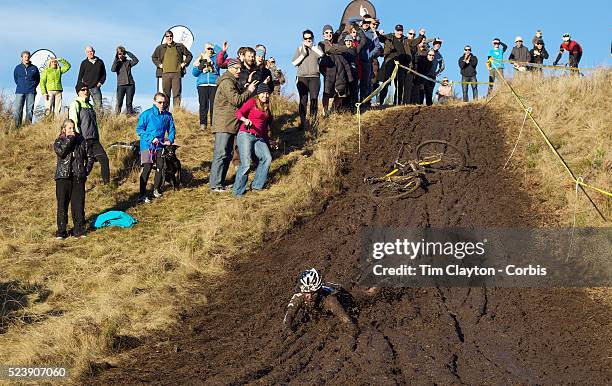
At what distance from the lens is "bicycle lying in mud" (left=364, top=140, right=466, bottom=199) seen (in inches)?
626

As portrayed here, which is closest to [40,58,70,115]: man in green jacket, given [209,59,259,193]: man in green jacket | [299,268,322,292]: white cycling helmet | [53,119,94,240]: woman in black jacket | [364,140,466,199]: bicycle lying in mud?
[209,59,259,193]: man in green jacket

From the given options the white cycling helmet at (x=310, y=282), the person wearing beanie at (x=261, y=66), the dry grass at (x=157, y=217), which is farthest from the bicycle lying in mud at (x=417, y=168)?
the white cycling helmet at (x=310, y=282)

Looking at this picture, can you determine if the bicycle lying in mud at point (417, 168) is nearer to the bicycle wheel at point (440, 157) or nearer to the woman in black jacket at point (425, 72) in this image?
the bicycle wheel at point (440, 157)

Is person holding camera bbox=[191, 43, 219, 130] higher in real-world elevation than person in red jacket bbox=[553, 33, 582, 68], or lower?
lower

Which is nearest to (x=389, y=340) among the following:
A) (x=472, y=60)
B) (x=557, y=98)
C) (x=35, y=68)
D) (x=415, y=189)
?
(x=415, y=189)

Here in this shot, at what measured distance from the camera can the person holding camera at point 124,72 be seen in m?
20.6

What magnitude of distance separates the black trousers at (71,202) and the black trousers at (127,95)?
6843 millimetres

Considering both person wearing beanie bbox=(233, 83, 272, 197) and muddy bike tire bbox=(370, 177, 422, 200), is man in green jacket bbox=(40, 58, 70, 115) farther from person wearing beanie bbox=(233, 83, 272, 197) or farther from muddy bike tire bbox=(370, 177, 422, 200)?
muddy bike tire bbox=(370, 177, 422, 200)

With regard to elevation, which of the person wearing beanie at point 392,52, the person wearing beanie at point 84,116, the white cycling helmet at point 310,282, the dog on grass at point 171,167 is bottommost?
the white cycling helmet at point 310,282

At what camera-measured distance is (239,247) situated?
46.6 feet

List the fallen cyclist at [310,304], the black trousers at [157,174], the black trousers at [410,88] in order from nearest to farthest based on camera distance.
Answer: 1. the fallen cyclist at [310,304]
2. the black trousers at [157,174]
3. the black trousers at [410,88]

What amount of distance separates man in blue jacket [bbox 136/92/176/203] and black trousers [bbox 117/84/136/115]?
4994mm

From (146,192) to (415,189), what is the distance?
→ 18.0ft

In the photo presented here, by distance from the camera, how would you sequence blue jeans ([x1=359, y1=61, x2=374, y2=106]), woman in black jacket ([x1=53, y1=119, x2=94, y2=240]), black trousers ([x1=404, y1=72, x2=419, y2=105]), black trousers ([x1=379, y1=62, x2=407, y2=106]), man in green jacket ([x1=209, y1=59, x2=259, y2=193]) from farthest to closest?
black trousers ([x1=404, y1=72, x2=419, y2=105]), black trousers ([x1=379, y1=62, x2=407, y2=106]), blue jeans ([x1=359, y1=61, x2=374, y2=106]), man in green jacket ([x1=209, y1=59, x2=259, y2=193]), woman in black jacket ([x1=53, y1=119, x2=94, y2=240])
